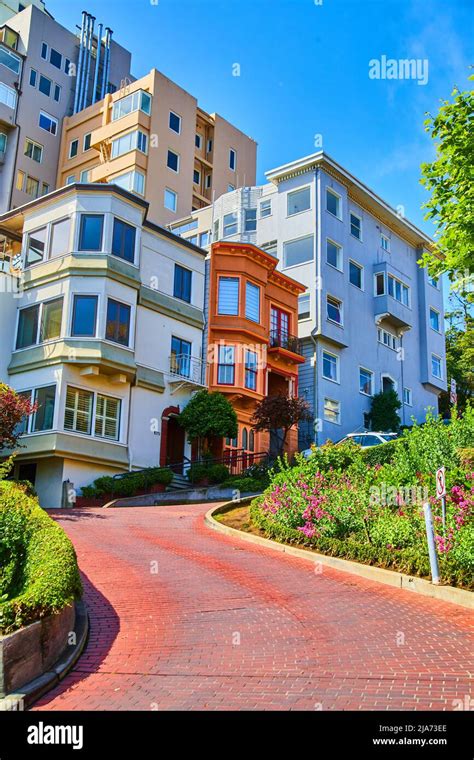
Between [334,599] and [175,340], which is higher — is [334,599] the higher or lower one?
the lower one

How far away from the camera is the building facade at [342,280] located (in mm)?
40094

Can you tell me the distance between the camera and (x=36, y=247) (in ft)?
103

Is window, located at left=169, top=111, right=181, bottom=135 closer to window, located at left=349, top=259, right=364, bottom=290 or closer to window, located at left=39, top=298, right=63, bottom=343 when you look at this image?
window, located at left=349, top=259, right=364, bottom=290

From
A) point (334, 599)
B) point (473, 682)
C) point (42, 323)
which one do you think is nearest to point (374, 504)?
point (334, 599)

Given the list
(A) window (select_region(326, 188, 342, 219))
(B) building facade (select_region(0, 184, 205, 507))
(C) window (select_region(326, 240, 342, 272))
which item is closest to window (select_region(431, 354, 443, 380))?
(C) window (select_region(326, 240, 342, 272))

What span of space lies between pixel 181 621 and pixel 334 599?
2.75 m

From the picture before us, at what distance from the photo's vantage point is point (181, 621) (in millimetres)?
10602

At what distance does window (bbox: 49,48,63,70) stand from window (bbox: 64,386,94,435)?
33008 mm

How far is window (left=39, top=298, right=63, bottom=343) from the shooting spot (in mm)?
29172

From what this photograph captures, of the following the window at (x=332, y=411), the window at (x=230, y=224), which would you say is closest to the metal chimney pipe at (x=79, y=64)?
the window at (x=230, y=224)
